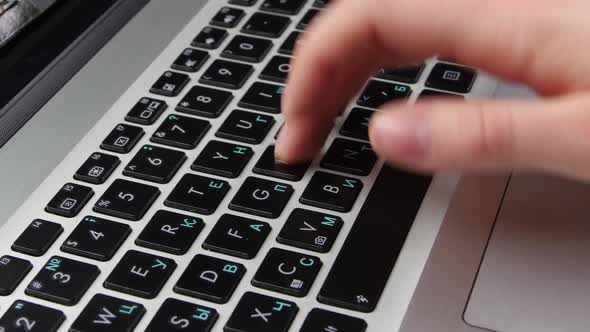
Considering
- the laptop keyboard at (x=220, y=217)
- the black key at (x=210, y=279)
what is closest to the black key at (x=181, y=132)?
the laptop keyboard at (x=220, y=217)

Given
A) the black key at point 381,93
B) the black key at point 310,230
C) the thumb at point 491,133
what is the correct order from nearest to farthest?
1. the thumb at point 491,133
2. the black key at point 310,230
3. the black key at point 381,93

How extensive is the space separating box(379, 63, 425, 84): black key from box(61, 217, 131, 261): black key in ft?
0.72

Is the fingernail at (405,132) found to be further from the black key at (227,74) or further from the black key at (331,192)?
the black key at (227,74)

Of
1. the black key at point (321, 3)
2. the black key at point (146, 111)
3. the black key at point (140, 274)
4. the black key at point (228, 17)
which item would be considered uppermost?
the black key at point (321, 3)

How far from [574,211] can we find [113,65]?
1.13 ft

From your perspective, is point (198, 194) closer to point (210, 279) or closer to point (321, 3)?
point (210, 279)

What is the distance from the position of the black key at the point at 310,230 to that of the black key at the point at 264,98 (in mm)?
104

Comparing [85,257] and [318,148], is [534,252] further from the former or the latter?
[85,257]

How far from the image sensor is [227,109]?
1.87 feet

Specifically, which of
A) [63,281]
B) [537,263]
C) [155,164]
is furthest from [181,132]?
[537,263]

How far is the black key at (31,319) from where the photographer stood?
0.44 metres

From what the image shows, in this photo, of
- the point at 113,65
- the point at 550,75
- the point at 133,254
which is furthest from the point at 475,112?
the point at 113,65

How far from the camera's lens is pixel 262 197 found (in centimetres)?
50

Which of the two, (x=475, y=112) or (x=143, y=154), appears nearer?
(x=475, y=112)
